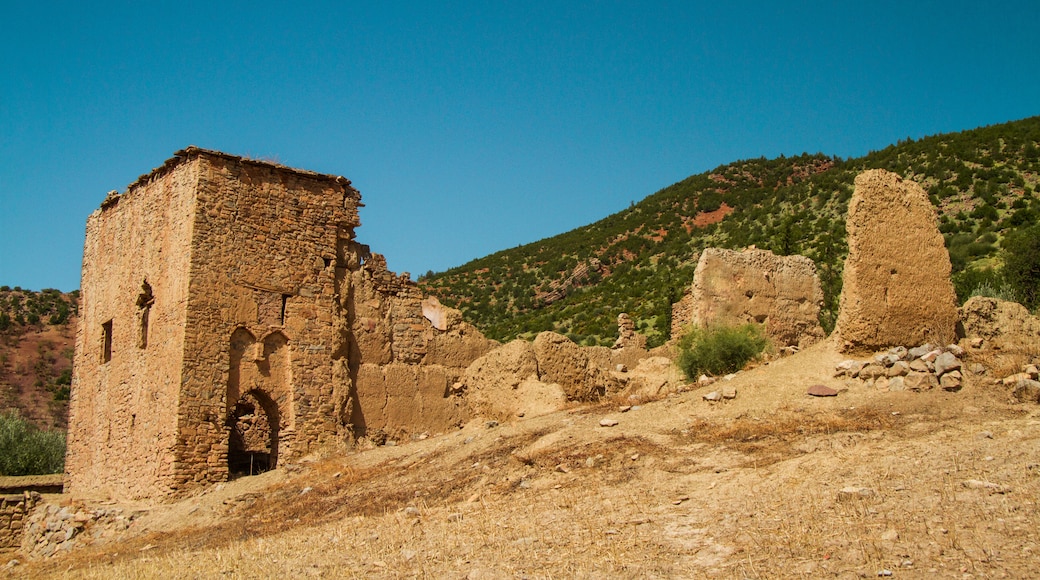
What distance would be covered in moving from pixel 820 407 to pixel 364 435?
8315mm

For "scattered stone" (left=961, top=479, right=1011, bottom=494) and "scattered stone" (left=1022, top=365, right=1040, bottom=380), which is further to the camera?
"scattered stone" (left=1022, top=365, right=1040, bottom=380)

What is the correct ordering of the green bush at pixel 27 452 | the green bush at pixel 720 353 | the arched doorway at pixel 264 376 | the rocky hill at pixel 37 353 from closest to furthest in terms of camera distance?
the green bush at pixel 720 353 → the arched doorway at pixel 264 376 → the green bush at pixel 27 452 → the rocky hill at pixel 37 353

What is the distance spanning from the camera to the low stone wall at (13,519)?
16047mm

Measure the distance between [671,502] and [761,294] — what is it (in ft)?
30.4

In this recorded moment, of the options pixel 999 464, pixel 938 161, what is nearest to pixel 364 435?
pixel 999 464

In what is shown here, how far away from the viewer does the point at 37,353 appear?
45.0m

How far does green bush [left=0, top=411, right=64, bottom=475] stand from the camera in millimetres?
27391

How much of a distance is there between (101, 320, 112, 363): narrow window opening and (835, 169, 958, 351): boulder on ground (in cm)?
1340

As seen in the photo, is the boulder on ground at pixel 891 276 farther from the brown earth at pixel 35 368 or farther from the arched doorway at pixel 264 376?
the brown earth at pixel 35 368

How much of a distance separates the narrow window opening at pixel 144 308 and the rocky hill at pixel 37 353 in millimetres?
24211

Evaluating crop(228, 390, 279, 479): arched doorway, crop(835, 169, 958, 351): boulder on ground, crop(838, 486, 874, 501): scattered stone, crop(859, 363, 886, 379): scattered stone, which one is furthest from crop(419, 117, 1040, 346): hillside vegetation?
crop(838, 486, 874, 501): scattered stone

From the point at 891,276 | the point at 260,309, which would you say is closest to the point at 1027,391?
the point at 891,276

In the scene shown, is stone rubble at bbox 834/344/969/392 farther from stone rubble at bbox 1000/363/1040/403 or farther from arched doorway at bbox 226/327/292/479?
arched doorway at bbox 226/327/292/479

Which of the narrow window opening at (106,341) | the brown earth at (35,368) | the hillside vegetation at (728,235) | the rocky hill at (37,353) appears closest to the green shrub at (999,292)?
the hillside vegetation at (728,235)
